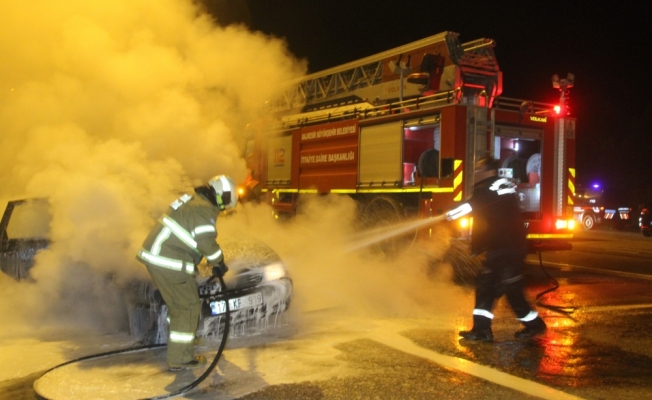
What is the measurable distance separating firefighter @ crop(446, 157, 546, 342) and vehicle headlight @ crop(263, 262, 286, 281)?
1.79 meters

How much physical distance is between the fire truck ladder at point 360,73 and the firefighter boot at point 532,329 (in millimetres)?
5730

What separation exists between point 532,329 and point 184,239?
10.8ft

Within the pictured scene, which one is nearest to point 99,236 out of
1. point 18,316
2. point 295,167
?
point 18,316

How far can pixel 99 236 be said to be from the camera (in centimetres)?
593

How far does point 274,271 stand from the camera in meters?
5.82

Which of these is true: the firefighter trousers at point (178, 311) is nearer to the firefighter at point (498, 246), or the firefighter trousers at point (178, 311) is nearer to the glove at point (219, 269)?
the glove at point (219, 269)

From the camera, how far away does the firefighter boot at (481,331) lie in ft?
17.7

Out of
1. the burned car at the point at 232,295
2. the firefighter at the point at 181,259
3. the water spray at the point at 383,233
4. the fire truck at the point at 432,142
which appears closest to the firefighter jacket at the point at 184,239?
the firefighter at the point at 181,259

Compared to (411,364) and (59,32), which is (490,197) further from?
(59,32)

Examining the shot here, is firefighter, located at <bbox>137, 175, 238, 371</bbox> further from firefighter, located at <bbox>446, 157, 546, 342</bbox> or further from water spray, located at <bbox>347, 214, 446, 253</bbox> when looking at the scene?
water spray, located at <bbox>347, 214, 446, 253</bbox>

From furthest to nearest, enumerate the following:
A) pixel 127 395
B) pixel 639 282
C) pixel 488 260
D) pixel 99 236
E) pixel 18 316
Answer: pixel 639 282 < pixel 18 316 < pixel 99 236 < pixel 488 260 < pixel 127 395

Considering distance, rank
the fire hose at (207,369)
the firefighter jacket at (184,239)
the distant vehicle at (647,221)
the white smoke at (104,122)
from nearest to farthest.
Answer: the fire hose at (207,369) → the firefighter jacket at (184,239) → the white smoke at (104,122) → the distant vehicle at (647,221)

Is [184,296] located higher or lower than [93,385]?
higher

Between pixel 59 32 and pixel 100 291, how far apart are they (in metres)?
3.48
